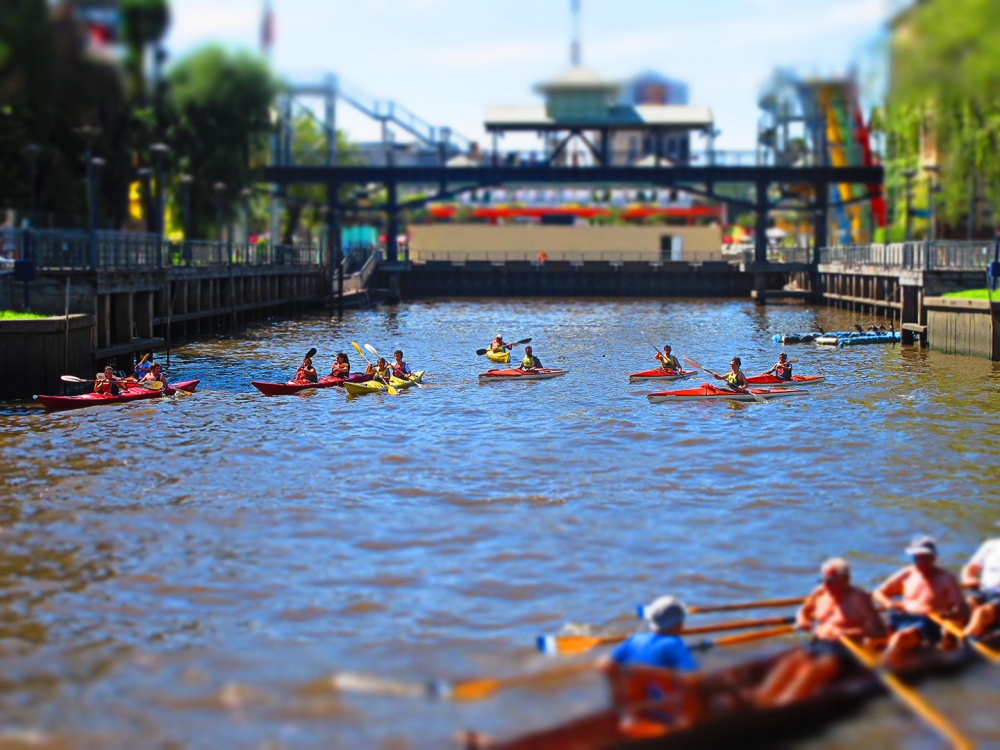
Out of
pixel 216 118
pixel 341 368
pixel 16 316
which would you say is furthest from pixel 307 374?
pixel 216 118

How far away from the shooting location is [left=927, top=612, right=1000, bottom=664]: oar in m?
13.6

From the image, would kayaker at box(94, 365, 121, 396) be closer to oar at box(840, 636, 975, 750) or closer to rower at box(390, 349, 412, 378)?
rower at box(390, 349, 412, 378)

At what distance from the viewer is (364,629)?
1502 centimetres

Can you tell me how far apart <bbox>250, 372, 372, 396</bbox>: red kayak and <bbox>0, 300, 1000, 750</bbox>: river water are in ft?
1.77

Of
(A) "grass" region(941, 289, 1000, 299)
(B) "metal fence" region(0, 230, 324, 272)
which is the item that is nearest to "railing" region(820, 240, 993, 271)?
(A) "grass" region(941, 289, 1000, 299)

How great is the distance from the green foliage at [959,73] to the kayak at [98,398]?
1001 inches

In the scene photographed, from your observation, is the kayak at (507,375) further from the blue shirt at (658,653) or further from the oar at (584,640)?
the blue shirt at (658,653)

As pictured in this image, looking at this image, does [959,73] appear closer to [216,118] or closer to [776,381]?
[776,381]

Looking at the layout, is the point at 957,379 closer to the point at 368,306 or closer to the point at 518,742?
the point at 518,742

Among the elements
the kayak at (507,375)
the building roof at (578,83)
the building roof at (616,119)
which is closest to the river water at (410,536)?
the kayak at (507,375)

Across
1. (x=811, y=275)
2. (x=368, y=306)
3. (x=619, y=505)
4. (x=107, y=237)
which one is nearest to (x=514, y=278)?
A: (x=368, y=306)

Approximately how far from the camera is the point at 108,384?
1300 inches

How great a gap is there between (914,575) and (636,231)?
110m

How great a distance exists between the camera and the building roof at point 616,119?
10469 centimetres
